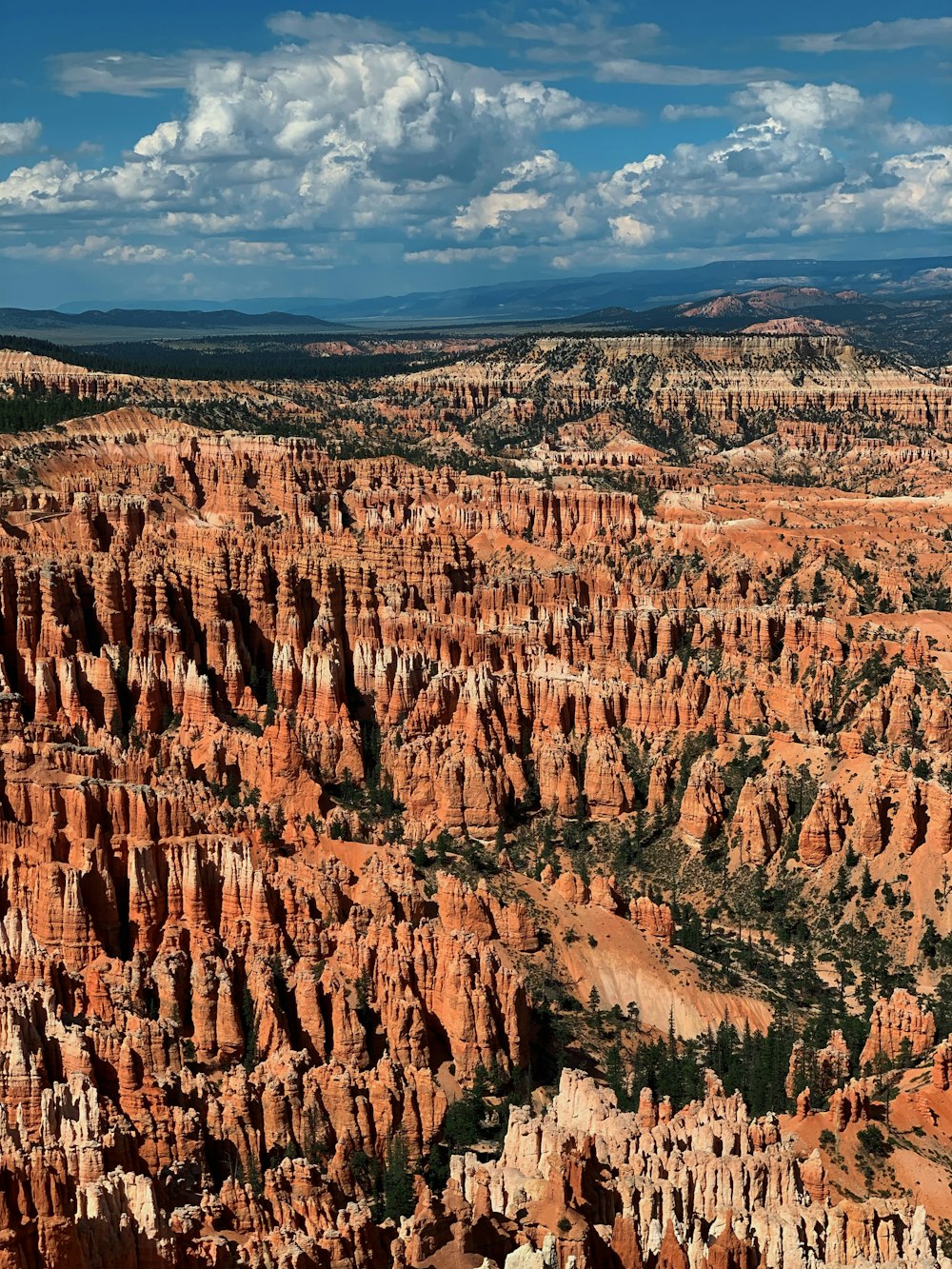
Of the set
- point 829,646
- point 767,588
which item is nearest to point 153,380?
point 767,588

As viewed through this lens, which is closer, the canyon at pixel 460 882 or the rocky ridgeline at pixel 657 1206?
the rocky ridgeline at pixel 657 1206

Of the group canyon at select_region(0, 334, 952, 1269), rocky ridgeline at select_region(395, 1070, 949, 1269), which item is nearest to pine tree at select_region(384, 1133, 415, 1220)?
canyon at select_region(0, 334, 952, 1269)

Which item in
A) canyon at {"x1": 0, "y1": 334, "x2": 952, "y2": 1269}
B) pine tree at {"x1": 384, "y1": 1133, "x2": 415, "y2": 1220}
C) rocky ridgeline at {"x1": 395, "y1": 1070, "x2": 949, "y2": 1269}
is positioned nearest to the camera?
rocky ridgeline at {"x1": 395, "y1": 1070, "x2": 949, "y2": 1269}

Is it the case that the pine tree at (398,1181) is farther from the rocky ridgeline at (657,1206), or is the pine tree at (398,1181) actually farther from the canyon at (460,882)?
the rocky ridgeline at (657,1206)

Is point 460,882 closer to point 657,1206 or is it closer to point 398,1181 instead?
point 398,1181

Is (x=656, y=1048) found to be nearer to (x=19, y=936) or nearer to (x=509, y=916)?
(x=509, y=916)

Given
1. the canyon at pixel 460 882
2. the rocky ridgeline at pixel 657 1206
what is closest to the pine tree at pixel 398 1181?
the canyon at pixel 460 882

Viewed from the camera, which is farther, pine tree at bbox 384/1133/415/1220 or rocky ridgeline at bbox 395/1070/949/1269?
pine tree at bbox 384/1133/415/1220

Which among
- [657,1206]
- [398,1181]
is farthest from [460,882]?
[657,1206]

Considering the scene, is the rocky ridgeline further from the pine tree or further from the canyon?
the pine tree

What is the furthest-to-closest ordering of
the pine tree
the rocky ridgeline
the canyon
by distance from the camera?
the pine tree < the canyon < the rocky ridgeline
